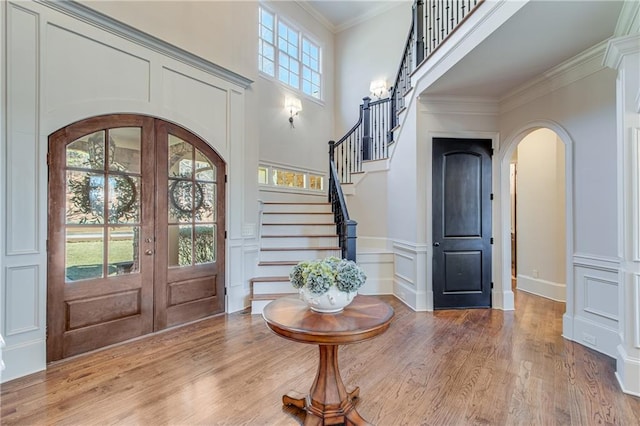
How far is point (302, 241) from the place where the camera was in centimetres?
490

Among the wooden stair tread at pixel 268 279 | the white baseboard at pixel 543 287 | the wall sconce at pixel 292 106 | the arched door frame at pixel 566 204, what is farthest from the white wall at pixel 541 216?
the wall sconce at pixel 292 106

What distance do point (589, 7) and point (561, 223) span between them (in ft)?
10.5

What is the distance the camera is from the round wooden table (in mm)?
1619

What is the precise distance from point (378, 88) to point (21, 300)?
6519 mm

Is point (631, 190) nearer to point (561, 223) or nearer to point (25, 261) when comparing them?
point (561, 223)

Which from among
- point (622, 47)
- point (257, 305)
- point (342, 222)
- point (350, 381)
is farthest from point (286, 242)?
point (622, 47)

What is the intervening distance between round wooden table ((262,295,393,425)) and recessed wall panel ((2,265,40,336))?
6.65 ft

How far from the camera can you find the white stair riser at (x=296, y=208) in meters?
5.65

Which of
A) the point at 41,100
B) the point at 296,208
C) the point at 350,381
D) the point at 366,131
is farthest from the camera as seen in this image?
the point at 366,131

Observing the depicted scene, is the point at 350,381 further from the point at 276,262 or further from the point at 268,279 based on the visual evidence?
the point at 276,262

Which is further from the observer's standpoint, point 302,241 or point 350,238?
point 302,241

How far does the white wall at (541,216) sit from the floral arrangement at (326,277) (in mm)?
4248

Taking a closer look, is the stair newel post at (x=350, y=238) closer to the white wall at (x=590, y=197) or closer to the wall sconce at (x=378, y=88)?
the white wall at (x=590, y=197)

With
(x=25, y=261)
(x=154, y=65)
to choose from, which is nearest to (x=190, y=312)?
(x=25, y=261)
